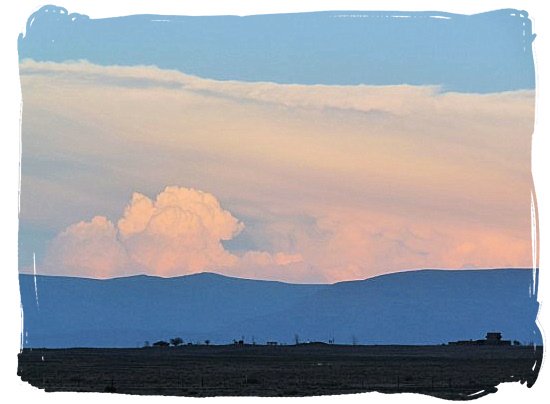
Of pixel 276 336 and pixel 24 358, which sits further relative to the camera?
pixel 276 336

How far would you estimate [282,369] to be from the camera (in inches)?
619

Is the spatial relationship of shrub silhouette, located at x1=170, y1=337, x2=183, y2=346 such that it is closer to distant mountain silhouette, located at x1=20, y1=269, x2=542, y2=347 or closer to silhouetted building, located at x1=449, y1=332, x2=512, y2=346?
distant mountain silhouette, located at x1=20, y1=269, x2=542, y2=347

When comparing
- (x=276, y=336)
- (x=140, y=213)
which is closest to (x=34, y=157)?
(x=140, y=213)

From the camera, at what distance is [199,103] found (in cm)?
1586

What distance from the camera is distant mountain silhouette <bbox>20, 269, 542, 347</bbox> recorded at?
50.6 feet

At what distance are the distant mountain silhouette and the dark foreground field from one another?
8.1 inches

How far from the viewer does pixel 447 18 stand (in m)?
15.2

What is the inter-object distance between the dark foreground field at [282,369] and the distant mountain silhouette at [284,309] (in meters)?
0.21

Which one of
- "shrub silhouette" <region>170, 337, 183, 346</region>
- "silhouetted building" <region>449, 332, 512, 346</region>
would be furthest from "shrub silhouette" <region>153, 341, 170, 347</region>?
"silhouetted building" <region>449, 332, 512, 346</region>

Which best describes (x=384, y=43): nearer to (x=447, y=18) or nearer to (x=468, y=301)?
(x=447, y=18)

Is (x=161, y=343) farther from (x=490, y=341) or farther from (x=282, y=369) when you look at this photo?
(x=490, y=341)

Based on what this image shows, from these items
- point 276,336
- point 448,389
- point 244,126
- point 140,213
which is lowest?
point 448,389

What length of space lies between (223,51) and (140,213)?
2149mm

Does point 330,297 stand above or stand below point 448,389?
above
